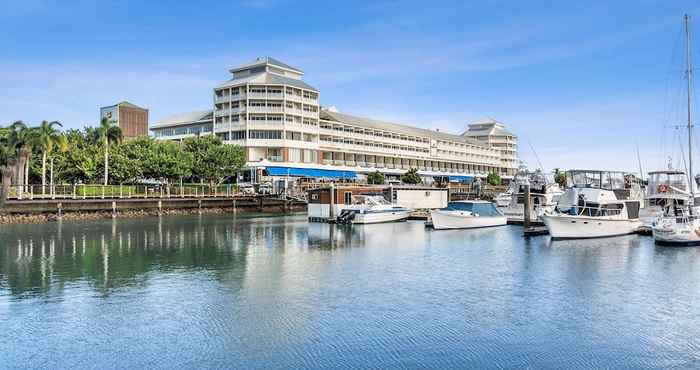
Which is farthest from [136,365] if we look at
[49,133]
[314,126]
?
[314,126]

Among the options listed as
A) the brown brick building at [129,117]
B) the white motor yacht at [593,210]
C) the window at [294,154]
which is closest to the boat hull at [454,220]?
the white motor yacht at [593,210]

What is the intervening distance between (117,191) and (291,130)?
3987 centimetres

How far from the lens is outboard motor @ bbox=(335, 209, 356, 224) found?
64312 millimetres

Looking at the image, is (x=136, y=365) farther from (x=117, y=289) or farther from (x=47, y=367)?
(x=117, y=289)

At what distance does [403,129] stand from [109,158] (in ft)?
250

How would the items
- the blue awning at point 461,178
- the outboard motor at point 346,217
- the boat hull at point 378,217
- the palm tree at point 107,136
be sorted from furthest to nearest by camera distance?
the blue awning at point 461,178
the palm tree at point 107,136
the outboard motor at point 346,217
the boat hull at point 378,217

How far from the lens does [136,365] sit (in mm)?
16125

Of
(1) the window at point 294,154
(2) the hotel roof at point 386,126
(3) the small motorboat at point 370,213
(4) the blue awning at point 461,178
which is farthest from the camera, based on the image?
(4) the blue awning at point 461,178

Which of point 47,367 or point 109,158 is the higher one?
point 109,158

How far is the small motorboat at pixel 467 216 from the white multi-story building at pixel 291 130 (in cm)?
5168

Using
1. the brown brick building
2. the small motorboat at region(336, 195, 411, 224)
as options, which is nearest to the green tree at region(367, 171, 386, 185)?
the small motorboat at region(336, 195, 411, 224)

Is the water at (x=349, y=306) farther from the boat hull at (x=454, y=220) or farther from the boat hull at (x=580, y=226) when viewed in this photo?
the boat hull at (x=454, y=220)

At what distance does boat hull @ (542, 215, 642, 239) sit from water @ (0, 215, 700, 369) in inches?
141

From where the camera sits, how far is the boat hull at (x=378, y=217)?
63.6 m
